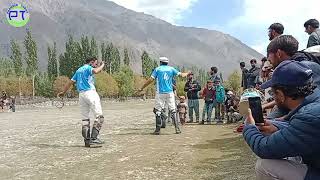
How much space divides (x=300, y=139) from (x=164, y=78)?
869cm

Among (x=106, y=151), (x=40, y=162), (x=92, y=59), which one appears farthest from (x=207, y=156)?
(x=92, y=59)

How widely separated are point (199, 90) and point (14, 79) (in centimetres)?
9671

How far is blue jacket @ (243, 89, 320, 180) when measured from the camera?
2.73 meters

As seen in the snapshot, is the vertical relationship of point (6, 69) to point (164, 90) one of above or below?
above

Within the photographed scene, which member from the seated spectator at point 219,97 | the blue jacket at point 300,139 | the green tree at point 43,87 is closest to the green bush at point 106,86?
the green tree at point 43,87

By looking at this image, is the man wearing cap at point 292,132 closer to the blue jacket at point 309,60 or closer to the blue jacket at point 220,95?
the blue jacket at point 309,60

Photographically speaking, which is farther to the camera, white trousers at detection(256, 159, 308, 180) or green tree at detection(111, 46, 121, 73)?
green tree at detection(111, 46, 121, 73)

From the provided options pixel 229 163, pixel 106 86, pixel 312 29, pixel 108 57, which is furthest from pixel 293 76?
pixel 108 57

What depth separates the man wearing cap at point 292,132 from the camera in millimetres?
2756

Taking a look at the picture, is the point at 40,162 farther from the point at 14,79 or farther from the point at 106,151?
the point at 14,79

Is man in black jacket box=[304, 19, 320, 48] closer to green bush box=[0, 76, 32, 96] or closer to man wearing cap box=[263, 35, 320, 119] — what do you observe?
man wearing cap box=[263, 35, 320, 119]

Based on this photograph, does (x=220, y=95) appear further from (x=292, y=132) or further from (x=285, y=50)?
(x=292, y=132)

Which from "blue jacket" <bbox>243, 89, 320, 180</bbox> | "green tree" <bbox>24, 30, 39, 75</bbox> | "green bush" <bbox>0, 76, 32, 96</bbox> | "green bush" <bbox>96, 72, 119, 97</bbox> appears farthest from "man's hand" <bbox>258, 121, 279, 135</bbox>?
"green bush" <bbox>0, 76, 32, 96</bbox>

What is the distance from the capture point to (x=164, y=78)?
1139 centimetres
